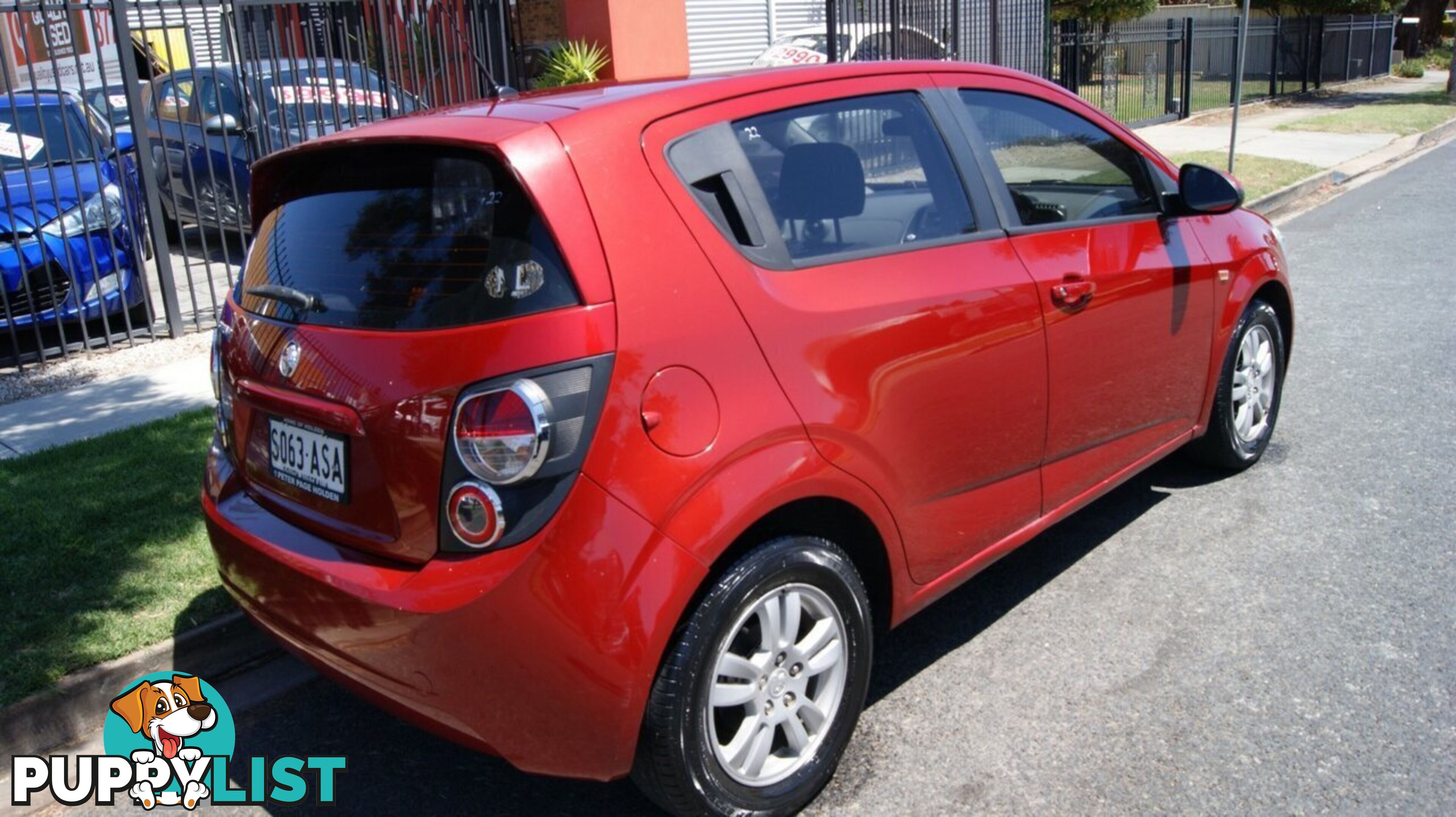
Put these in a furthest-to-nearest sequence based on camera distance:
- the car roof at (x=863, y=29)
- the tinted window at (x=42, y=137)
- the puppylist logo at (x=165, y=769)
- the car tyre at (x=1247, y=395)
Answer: the car roof at (x=863, y=29) → the tinted window at (x=42, y=137) → the car tyre at (x=1247, y=395) → the puppylist logo at (x=165, y=769)

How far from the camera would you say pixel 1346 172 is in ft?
52.3

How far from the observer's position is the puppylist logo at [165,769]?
337cm

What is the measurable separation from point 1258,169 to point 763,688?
14245 millimetres

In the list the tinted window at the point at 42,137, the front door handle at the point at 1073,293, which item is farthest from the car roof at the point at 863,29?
the front door handle at the point at 1073,293

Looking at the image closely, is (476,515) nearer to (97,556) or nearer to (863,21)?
(97,556)

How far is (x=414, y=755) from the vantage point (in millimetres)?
3500

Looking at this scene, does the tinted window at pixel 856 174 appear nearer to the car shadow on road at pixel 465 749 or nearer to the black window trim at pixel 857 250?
the black window trim at pixel 857 250

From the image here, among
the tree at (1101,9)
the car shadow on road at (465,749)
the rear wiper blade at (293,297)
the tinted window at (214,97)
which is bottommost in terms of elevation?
the car shadow on road at (465,749)

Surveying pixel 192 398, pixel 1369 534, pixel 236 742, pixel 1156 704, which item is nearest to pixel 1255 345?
pixel 1369 534

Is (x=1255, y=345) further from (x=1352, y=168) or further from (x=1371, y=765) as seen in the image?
(x=1352, y=168)

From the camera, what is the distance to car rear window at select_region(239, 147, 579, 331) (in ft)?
8.84

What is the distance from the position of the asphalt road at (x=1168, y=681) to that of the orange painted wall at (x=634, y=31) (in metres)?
12.4

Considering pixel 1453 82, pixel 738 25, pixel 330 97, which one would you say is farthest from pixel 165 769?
pixel 1453 82

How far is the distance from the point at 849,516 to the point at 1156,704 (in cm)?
112
